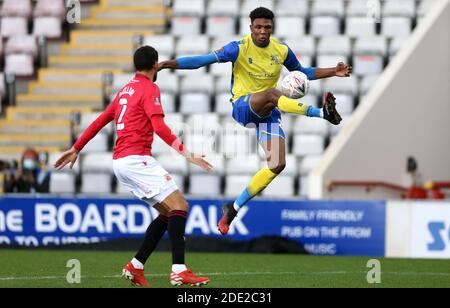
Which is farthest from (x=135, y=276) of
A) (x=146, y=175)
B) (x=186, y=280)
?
(x=146, y=175)

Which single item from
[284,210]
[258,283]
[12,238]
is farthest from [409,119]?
[258,283]

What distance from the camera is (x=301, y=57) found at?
19.5 metres

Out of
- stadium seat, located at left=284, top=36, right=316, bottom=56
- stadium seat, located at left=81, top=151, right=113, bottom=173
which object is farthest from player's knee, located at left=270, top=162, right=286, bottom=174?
stadium seat, located at left=284, top=36, right=316, bottom=56

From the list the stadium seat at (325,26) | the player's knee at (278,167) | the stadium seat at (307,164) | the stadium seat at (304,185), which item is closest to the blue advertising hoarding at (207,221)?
the stadium seat at (304,185)

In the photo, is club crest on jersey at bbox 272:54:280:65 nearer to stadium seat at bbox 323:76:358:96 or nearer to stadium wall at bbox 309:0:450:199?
stadium wall at bbox 309:0:450:199

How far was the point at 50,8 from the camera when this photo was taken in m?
21.6

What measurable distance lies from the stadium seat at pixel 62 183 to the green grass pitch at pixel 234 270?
8.54 feet

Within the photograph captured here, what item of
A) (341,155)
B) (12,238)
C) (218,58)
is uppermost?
(218,58)

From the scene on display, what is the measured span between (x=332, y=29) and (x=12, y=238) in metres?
7.26

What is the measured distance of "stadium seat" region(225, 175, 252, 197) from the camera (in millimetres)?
18047

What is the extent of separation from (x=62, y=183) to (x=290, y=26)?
5.01 m

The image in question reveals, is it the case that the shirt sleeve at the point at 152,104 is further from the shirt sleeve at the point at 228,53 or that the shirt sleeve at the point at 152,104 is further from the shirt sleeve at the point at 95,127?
the shirt sleeve at the point at 228,53
